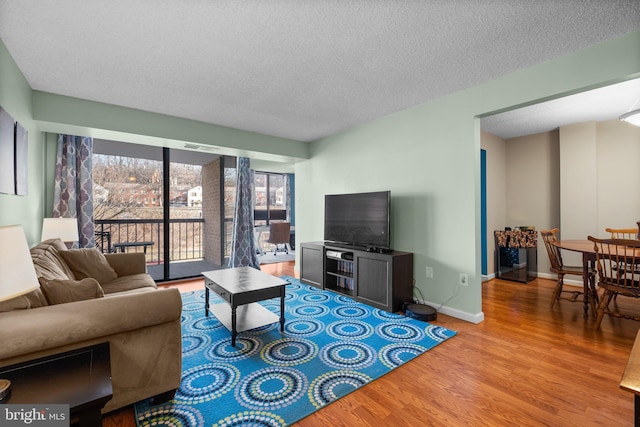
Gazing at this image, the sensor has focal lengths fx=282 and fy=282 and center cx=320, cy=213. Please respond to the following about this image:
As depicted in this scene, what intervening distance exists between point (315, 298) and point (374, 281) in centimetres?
87

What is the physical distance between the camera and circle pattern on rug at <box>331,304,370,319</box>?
317cm

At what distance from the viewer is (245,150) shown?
4.47 metres

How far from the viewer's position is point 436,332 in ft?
8.96

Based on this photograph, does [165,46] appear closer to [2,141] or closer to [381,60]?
[2,141]

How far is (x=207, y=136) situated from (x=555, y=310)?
4990 mm

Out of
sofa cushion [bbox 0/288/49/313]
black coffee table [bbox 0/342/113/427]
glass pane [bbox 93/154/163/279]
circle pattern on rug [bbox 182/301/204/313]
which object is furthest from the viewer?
glass pane [bbox 93/154/163/279]

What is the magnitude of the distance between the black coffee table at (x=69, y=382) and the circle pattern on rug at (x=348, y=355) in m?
1.50

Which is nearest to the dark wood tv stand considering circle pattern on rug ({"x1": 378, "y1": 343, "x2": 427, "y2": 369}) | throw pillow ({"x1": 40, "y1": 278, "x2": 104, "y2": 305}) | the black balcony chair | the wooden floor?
the wooden floor

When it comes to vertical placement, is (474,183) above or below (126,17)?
below

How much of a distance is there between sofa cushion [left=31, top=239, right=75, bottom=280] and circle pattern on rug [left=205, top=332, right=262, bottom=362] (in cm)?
124

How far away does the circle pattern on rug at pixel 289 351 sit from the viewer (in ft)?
7.19

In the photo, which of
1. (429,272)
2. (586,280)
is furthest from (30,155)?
(586,280)

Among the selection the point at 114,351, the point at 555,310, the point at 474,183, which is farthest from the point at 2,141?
the point at 555,310

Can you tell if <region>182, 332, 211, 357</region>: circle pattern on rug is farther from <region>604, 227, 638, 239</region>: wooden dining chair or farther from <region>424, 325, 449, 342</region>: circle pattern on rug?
<region>604, 227, 638, 239</region>: wooden dining chair
